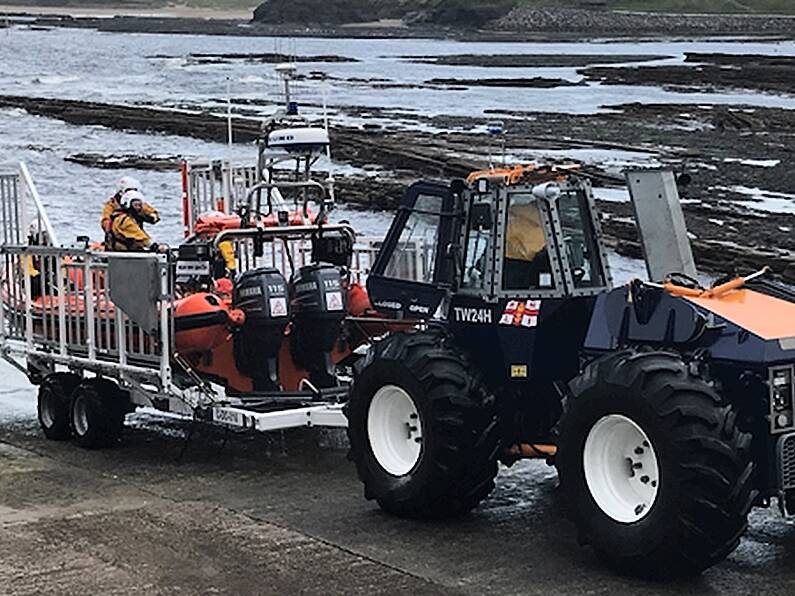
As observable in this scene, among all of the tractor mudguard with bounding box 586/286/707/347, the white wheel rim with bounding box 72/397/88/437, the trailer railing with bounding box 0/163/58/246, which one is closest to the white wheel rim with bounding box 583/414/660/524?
Answer: the tractor mudguard with bounding box 586/286/707/347

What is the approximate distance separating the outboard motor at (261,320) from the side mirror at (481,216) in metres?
2.30

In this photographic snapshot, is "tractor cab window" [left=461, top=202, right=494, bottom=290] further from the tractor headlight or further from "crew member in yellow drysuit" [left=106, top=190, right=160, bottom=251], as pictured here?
"crew member in yellow drysuit" [left=106, top=190, right=160, bottom=251]

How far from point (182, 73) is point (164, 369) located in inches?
3085

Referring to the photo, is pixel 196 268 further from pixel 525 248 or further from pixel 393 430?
pixel 525 248

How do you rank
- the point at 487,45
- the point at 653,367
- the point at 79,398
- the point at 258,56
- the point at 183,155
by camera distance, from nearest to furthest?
the point at 653,367 → the point at 79,398 → the point at 183,155 → the point at 258,56 → the point at 487,45

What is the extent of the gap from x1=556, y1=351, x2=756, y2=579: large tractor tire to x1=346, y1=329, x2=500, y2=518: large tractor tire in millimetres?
824

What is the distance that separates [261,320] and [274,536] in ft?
8.06

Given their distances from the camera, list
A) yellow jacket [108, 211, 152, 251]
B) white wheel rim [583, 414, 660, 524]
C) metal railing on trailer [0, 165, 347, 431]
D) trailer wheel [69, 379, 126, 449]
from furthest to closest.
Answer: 1. yellow jacket [108, 211, 152, 251]
2. trailer wheel [69, 379, 126, 449]
3. metal railing on trailer [0, 165, 347, 431]
4. white wheel rim [583, 414, 660, 524]

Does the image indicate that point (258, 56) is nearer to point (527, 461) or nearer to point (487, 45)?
point (487, 45)

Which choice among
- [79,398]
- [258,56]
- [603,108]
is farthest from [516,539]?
[258,56]

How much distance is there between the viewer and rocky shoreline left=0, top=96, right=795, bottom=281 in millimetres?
25031

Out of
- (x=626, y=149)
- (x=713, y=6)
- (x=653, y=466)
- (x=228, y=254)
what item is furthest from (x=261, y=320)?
(x=713, y=6)

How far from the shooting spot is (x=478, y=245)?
970 cm

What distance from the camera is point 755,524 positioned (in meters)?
9.51
